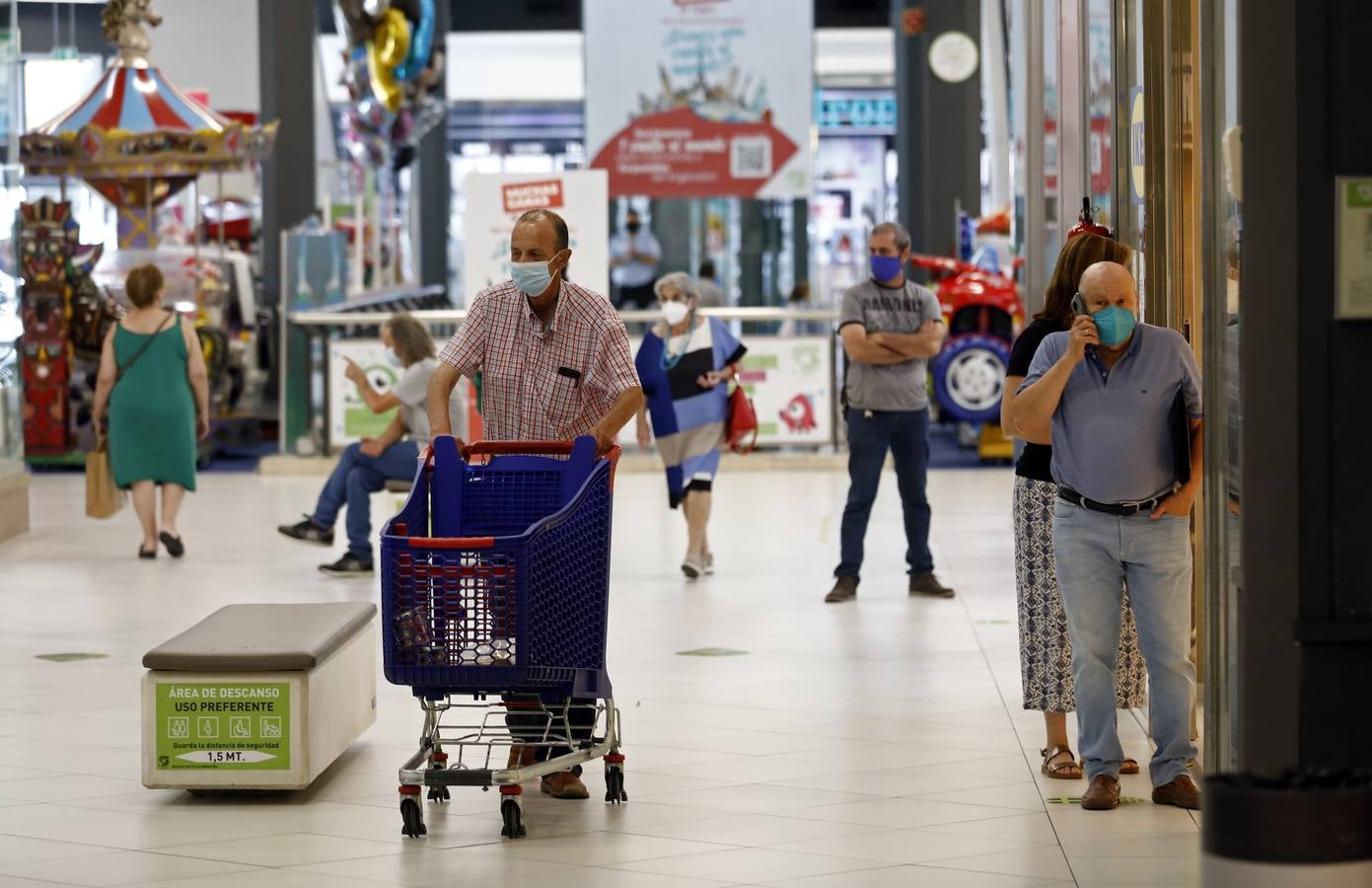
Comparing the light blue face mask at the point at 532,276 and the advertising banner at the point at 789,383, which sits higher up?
the light blue face mask at the point at 532,276

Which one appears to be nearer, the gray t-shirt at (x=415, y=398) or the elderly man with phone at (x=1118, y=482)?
the elderly man with phone at (x=1118, y=482)

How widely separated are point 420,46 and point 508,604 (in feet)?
55.2

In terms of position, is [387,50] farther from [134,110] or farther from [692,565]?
[692,565]

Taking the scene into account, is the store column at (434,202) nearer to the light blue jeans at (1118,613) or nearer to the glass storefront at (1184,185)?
the glass storefront at (1184,185)

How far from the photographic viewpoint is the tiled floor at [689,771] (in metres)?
4.95

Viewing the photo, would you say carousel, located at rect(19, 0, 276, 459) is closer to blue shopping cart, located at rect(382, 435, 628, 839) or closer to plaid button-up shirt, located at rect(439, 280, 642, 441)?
plaid button-up shirt, located at rect(439, 280, 642, 441)

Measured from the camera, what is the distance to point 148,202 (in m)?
18.6

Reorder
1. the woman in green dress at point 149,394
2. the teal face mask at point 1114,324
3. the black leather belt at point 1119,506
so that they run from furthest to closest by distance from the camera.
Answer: the woman in green dress at point 149,394 < the black leather belt at point 1119,506 < the teal face mask at point 1114,324

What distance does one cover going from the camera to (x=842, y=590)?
980cm

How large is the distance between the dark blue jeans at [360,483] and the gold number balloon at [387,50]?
34.1 feet

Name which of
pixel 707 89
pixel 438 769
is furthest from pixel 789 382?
pixel 438 769

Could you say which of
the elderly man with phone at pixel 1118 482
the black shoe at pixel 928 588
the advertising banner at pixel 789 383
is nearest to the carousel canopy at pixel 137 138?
the advertising banner at pixel 789 383

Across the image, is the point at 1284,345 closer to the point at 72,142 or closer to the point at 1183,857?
the point at 1183,857

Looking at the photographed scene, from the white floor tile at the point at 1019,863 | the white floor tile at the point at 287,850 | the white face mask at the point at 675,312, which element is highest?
the white face mask at the point at 675,312
